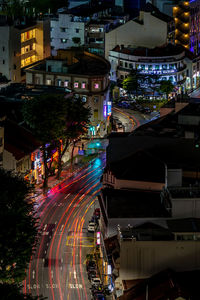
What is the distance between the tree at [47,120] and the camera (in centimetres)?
8162

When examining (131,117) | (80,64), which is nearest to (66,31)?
(131,117)

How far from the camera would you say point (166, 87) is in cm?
13375

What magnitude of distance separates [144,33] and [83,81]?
142ft

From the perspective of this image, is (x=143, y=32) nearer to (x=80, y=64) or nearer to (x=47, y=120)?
(x=80, y=64)

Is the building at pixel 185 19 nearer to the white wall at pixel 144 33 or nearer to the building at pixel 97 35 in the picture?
the white wall at pixel 144 33

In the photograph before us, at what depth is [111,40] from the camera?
147 metres

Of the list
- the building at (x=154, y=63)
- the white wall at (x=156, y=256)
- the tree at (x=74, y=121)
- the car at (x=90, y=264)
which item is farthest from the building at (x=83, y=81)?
the white wall at (x=156, y=256)

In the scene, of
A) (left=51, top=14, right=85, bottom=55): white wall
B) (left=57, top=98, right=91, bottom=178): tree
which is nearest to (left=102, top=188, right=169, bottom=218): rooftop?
(left=57, top=98, right=91, bottom=178): tree

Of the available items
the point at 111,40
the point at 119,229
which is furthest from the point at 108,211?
the point at 111,40

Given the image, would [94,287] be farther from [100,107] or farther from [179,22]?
[179,22]

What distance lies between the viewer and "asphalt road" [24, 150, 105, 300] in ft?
179

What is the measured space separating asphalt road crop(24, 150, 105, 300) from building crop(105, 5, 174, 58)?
64.3 m

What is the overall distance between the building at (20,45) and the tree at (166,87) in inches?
982

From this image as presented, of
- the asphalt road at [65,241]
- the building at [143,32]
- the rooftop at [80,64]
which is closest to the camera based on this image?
the asphalt road at [65,241]
